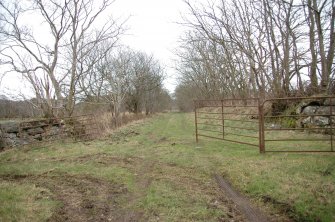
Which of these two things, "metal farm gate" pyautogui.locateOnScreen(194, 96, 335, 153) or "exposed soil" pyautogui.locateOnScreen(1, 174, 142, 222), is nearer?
"exposed soil" pyautogui.locateOnScreen(1, 174, 142, 222)

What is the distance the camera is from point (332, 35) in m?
13.2

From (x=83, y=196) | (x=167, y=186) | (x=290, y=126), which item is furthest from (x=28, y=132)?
(x=290, y=126)

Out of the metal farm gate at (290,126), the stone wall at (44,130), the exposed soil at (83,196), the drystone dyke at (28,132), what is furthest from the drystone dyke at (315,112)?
the drystone dyke at (28,132)

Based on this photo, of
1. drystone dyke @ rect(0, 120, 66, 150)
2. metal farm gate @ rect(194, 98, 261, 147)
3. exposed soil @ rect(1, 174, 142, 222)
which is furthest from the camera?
drystone dyke @ rect(0, 120, 66, 150)

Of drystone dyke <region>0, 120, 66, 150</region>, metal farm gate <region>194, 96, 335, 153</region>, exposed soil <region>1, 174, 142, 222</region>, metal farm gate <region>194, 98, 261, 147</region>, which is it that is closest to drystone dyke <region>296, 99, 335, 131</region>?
metal farm gate <region>194, 96, 335, 153</region>

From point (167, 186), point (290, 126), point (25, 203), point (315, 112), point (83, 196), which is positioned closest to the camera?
point (25, 203)

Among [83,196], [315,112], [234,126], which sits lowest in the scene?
[83,196]

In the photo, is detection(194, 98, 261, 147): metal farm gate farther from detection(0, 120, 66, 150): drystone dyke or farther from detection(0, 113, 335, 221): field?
detection(0, 120, 66, 150): drystone dyke

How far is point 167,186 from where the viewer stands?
665 cm

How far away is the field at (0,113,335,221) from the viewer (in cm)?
513

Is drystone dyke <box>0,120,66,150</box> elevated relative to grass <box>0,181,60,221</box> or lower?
elevated

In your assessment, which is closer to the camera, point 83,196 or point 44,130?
point 83,196

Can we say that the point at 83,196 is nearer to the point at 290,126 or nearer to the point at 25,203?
the point at 25,203

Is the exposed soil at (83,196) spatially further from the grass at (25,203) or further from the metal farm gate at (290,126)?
the metal farm gate at (290,126)
